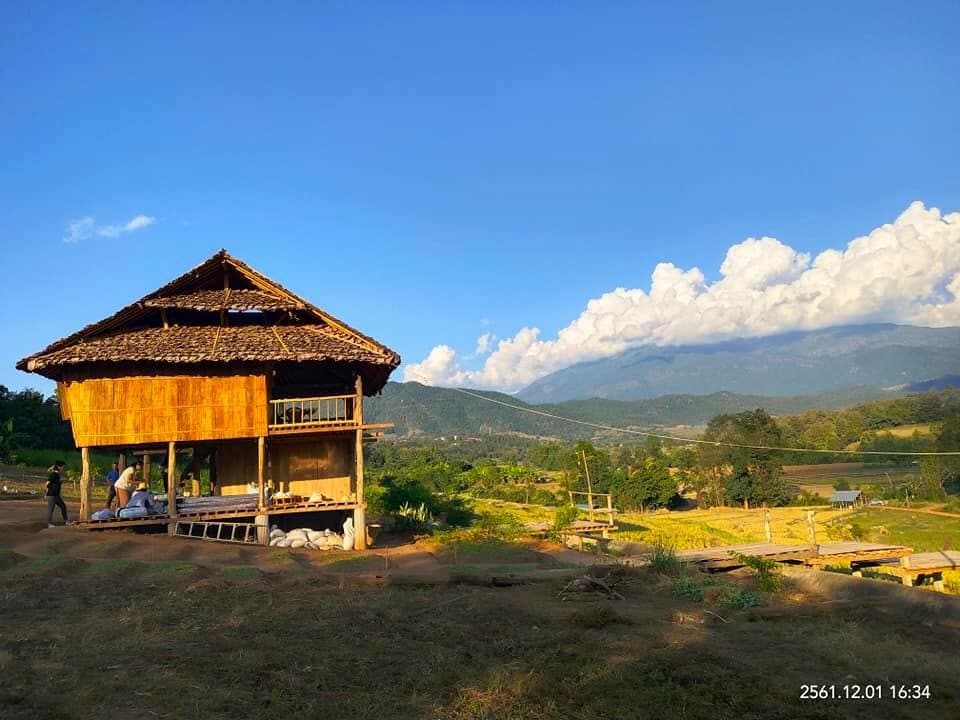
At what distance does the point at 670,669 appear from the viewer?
18.3 ft

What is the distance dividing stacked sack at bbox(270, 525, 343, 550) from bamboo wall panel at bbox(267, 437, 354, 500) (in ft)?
6.02

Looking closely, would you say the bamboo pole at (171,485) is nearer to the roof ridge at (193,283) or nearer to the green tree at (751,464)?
the roof ridge at (193,283)

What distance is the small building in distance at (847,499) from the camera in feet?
175

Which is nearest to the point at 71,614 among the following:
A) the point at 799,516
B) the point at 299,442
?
the point at 299,442

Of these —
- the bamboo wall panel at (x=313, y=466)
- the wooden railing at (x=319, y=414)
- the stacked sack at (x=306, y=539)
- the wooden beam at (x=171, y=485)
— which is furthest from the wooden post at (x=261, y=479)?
the bamboo wall panel at (x=313, y=466)

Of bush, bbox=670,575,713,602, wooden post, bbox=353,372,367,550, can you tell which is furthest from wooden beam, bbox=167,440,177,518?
bush, bbox=670,575,713,602

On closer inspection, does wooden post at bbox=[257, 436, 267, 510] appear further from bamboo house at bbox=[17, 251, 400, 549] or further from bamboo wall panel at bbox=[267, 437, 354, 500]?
bamboo wall panel at bbox=[267, 437, 354, 500]

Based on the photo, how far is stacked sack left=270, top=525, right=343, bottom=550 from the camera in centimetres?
1593

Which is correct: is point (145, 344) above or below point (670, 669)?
above

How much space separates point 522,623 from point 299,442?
12.4m

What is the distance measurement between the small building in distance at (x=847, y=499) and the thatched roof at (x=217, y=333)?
48418 mm

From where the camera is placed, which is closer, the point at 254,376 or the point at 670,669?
the point at 670,669

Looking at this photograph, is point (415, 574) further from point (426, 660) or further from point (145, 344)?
point (145, 344)

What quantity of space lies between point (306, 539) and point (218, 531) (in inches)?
79.5
